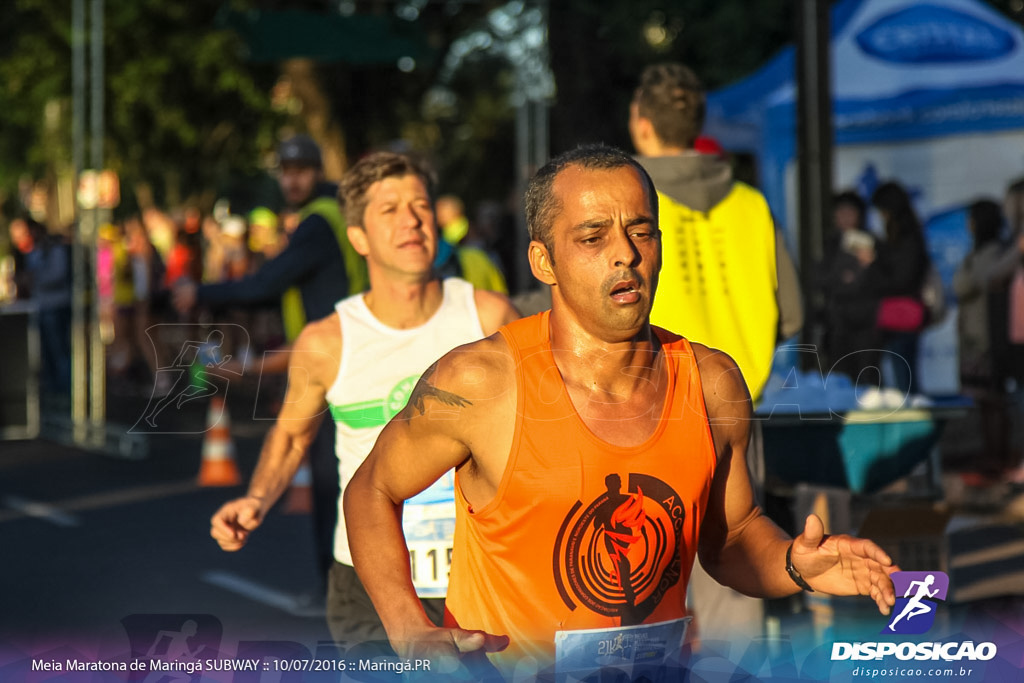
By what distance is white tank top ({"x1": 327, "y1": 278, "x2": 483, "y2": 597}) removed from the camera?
4145 millimetres

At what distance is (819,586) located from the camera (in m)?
2.93

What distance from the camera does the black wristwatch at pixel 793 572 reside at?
297 cm

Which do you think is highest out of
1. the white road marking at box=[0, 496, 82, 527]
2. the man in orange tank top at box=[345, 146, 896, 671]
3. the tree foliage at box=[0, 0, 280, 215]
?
the tree foliage at box=[0, 0, 280, 215]

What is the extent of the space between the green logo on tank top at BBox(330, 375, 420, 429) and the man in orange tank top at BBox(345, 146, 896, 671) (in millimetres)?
1182

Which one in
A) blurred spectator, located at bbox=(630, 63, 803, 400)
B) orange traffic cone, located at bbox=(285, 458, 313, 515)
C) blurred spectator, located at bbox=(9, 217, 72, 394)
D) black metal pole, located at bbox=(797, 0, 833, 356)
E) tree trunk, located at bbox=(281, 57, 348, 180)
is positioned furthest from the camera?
tree trunk, located at bbox=(281, 57, 348, 180)

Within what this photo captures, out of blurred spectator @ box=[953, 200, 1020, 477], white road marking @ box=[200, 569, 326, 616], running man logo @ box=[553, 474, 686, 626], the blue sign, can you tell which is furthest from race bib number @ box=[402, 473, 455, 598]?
the blue sign

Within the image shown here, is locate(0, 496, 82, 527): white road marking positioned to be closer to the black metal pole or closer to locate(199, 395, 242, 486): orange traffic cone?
locate(199, 395, 242, 486): orange traffic cone

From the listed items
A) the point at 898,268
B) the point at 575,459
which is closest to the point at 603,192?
the point at 575,459

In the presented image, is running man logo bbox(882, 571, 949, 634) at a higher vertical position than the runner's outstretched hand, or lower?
lower

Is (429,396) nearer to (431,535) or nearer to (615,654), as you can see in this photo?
(615,654)

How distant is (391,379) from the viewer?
4270mm

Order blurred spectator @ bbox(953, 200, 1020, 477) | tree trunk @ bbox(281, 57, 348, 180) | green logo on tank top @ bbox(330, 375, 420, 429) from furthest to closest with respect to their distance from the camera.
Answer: tree trunk @ bbox(281, 57, 348, 180) < blurred spectator @ bbox(953, 200, 1020, 477) < green logo on tank top @ bbox(330, 375, 420, 429)

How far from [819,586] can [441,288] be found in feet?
5.88

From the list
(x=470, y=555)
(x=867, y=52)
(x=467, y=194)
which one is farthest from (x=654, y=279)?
(x=467, y=194)
